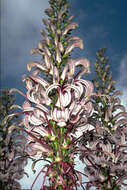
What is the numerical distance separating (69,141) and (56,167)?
70 centimetres

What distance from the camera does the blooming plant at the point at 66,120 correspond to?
5453 mm

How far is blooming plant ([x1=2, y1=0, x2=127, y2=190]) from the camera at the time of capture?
5.45 m

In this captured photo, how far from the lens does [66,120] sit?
5.50 m

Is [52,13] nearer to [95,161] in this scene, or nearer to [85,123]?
[85,123]

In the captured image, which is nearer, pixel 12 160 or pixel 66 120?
pixel 66 120

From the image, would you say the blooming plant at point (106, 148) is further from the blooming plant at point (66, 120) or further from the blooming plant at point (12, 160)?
the blooming plant at point (12, 160)

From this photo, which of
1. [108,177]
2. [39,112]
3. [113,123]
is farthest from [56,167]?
[113,123]

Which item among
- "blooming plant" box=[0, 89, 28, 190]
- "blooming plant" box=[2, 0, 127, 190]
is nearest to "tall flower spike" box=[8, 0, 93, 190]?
"blooming plant" box=[2, 0, 127, 190]

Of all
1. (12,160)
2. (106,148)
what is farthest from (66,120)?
(12,160)

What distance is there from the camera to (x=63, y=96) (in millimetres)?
5828

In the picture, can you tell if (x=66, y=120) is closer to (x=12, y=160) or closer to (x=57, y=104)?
(x=57, y=104)

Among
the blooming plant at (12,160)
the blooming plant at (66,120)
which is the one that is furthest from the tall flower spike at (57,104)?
the blooming plant at (12,160)

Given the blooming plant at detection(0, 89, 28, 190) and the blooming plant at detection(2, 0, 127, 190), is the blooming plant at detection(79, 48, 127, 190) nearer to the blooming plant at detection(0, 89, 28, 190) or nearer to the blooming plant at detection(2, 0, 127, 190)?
the blooming plant at detection(2, 0, 127, 190)

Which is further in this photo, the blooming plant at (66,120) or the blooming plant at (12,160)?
the blooming plant at (12,160)
